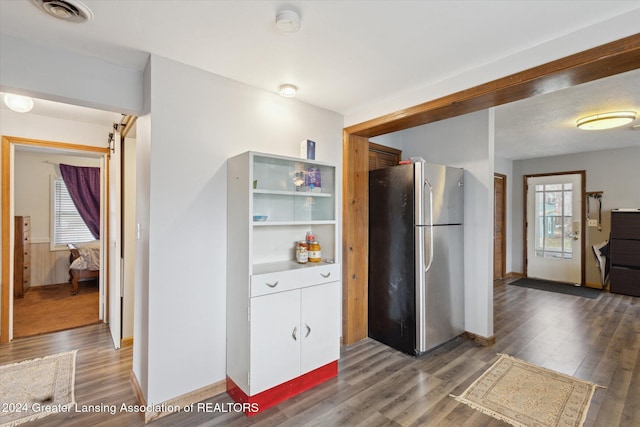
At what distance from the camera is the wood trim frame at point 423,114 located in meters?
1.61

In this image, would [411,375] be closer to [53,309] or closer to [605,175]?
[53,309]

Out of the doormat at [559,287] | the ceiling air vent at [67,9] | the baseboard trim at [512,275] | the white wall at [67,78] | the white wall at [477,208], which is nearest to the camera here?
the ceiling air vent at [67,9]

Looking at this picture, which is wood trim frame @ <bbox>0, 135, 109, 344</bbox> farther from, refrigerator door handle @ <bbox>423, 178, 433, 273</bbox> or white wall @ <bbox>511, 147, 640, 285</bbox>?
white wall @ <bbox>511, 147, 640, 285</bbox>

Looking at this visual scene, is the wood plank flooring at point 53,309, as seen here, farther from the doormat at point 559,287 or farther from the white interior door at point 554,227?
the white interior door at point 554,227

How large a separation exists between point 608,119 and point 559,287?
3.45 m

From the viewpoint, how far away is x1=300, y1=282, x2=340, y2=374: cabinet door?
2.31m

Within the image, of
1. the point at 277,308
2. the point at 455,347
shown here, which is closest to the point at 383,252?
the point at 455,347

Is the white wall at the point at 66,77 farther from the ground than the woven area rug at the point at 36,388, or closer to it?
farther from the ground

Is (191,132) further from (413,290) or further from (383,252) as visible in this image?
(413,290)

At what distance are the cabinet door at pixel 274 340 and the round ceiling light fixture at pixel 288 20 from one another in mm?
1680

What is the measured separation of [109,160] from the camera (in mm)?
3564

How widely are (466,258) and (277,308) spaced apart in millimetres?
2261

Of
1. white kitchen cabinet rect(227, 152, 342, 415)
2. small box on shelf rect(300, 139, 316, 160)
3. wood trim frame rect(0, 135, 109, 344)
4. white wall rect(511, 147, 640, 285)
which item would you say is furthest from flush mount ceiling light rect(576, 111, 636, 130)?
wood trim frame rect(0, 135, 109, 344)

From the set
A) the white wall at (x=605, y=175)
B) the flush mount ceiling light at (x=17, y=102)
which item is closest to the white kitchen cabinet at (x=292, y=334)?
the flush mount ceiling light at (x=17, y=102)
